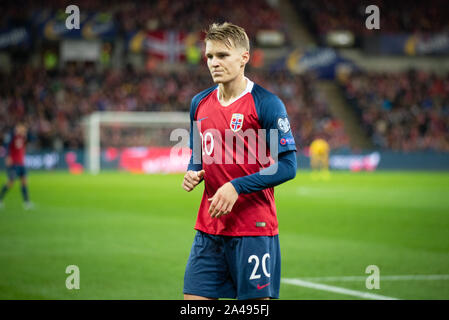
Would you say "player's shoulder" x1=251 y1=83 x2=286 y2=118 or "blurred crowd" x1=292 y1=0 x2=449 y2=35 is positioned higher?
"blurred crowd" x1=292 y1=0 x2=449 y2=35

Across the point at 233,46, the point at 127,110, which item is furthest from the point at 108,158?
the point at 233,46

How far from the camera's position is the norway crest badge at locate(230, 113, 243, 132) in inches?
169

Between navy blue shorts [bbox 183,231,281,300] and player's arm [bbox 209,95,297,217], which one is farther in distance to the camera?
navy blue shorts [bbox 183,231,281,300]

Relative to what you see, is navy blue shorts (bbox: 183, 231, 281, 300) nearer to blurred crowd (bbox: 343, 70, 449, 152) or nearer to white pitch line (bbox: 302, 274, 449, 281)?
white pitch line (bbox: 302, 274, 449, 281)

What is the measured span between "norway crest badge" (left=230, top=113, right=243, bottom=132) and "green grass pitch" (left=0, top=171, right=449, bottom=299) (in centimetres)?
362

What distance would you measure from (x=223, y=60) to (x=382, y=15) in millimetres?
48096

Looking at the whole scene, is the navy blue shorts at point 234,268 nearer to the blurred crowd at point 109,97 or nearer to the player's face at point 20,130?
the player's face at point 20,130

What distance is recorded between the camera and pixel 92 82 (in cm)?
4059

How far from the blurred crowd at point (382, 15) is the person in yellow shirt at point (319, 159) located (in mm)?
13630

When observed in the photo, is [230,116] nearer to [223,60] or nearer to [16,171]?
[223,60]

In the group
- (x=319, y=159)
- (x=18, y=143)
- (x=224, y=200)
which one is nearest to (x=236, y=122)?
(x=224, y=200)

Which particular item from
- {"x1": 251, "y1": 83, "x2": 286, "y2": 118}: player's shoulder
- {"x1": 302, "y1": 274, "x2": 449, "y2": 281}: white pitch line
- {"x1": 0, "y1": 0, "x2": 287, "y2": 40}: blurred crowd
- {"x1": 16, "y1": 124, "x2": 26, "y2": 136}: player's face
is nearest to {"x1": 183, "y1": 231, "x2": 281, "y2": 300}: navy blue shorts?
{"x1": 251, "y1": 83, "x2": 286, "y2": 118}: player's shoulder

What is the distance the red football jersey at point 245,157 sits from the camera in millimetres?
4270

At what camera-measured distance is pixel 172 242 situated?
38.6 feet
